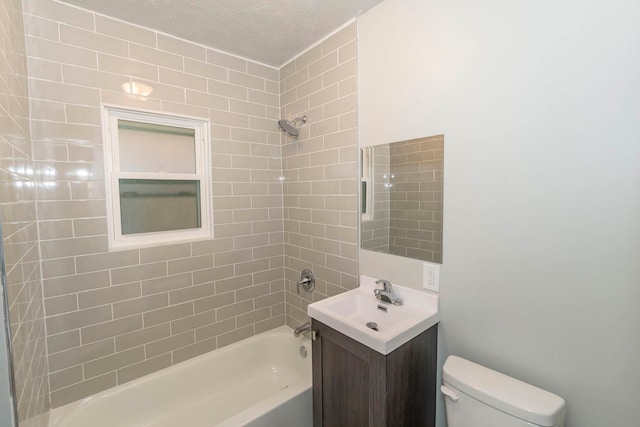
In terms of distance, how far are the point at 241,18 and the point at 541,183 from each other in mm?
1792

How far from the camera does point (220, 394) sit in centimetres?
199

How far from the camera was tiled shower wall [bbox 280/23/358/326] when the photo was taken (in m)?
1.76

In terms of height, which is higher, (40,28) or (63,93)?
(40,28)

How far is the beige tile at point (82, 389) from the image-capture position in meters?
1.53

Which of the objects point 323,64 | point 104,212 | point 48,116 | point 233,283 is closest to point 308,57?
point 323,64

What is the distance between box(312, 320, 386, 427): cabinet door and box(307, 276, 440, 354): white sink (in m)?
0.06

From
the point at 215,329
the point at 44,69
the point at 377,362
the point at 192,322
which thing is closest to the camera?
the point at 377,362

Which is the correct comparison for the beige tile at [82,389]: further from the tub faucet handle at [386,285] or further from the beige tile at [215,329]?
the tub faucet handle at [386,285]

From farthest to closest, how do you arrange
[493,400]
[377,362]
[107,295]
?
[107,295] < [377,362] < [493,400]

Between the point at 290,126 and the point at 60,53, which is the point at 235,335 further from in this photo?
the point at 60,53

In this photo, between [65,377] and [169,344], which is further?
[169,344]

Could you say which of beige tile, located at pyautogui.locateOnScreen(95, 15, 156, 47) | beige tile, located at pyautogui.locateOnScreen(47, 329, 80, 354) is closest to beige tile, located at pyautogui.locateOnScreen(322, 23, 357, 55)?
beige tile, located at pyautogui.locateOnScreen(95, 15, 156, 47)

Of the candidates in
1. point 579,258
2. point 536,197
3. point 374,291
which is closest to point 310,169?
point 374,291

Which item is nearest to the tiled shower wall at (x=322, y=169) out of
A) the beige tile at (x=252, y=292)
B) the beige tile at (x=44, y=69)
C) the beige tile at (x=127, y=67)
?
the beige tile at (x=252, y=292)
